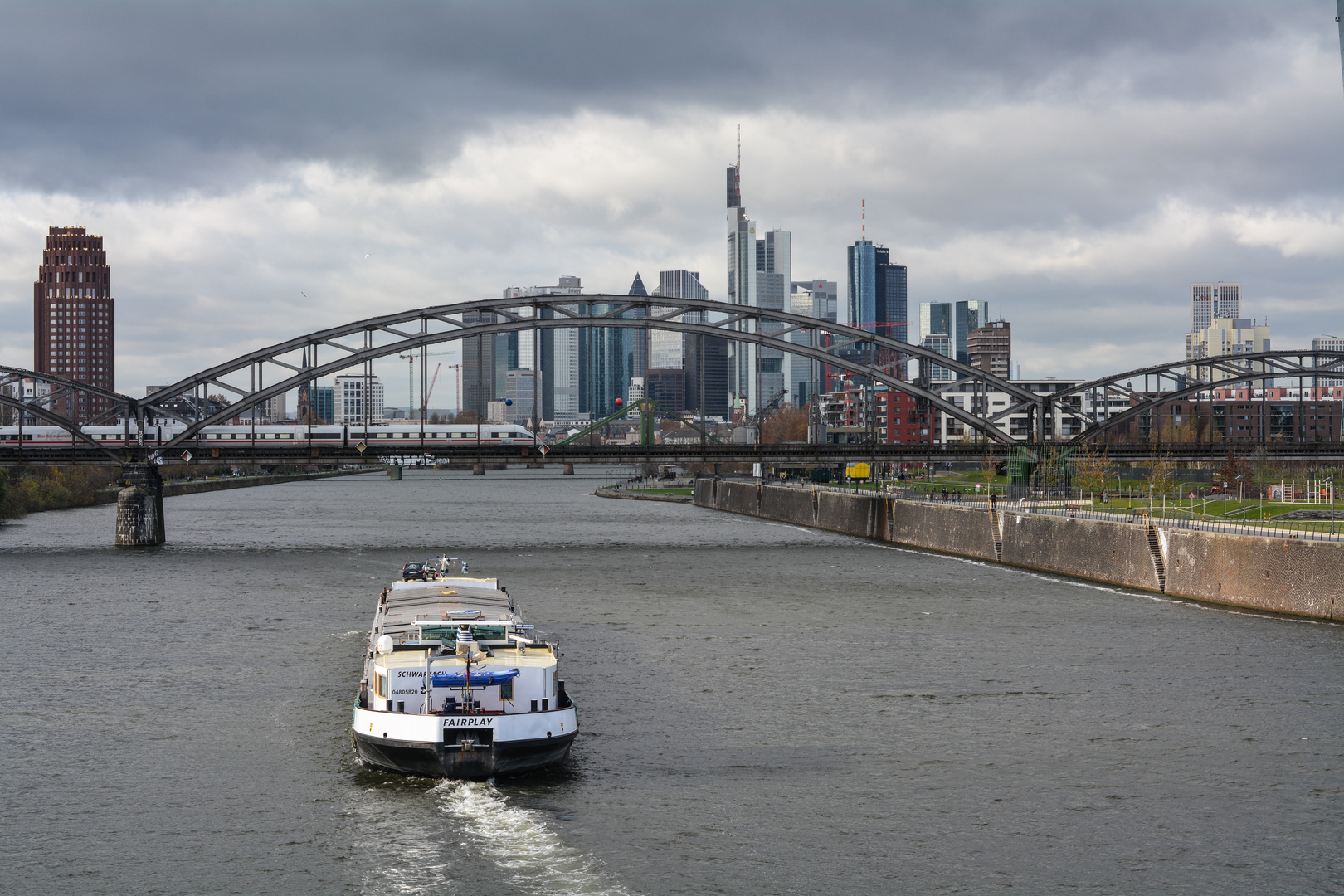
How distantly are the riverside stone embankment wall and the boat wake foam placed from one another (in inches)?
1360

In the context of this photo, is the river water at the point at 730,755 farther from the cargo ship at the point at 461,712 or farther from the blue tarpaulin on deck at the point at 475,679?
the blue tarpaulin on deck at the point at 475,679

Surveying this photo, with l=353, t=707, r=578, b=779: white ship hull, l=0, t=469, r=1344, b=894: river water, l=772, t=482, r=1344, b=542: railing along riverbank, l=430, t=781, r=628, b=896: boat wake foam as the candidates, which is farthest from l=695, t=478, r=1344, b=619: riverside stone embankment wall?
l=430, t=781, r=628, b=896: boat wake foam

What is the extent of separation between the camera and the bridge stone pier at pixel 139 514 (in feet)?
298

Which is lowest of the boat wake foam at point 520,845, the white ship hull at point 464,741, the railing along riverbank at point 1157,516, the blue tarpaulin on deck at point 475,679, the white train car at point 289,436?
the boat wake foam at point 520,845

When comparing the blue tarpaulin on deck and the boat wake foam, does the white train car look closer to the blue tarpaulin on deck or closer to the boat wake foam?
the blue tarpaulin on deck

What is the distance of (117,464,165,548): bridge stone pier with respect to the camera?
90.9 meters

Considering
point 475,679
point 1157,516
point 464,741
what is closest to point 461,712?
point 464,741

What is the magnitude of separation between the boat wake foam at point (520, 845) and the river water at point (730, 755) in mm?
74

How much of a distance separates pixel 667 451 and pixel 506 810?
2720 inches

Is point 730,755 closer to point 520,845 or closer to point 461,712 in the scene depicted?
point 461,712

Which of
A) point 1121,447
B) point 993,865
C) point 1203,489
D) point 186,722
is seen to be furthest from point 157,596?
point 1121,447

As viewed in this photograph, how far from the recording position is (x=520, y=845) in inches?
903

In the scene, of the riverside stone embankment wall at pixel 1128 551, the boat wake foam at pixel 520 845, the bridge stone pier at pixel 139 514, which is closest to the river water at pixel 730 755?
the boat wake foam at pixel 520 845

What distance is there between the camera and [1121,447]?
11356 centimetres
